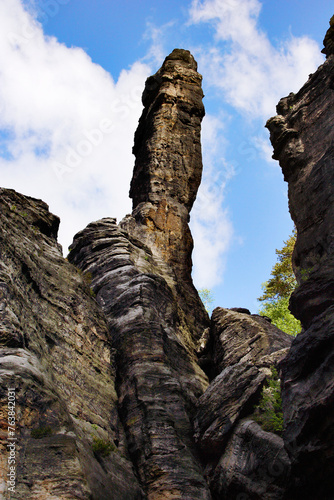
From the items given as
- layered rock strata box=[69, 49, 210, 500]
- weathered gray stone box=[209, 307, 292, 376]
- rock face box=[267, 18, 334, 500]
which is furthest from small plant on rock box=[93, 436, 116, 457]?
weathered gray stone box=[209, 307, 292, 376]

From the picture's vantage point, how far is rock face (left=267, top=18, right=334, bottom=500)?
34.6ft

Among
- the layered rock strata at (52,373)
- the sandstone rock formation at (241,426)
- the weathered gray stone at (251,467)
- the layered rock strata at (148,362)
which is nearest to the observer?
the layered rock strata at (52,373)

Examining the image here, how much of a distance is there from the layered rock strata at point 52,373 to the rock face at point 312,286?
187 inches

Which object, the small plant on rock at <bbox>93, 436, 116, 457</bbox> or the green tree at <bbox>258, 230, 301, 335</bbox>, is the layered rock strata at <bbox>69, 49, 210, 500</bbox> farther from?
the green tree at <bbox>258, 230, 301, 335</bbox>

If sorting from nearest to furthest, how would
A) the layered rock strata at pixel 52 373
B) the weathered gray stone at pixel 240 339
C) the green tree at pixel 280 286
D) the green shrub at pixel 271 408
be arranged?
the layered rock strata at pixel 52 373 < the green shrub at pixel 271 408 < the weathered gray stone at pixel 240 339 < the green tree at pixel 280 286

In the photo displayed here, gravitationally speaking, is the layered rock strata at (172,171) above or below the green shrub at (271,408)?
above

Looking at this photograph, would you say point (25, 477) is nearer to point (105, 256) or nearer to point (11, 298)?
point (11, 298)

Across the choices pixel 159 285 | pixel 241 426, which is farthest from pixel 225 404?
pixel 159 285

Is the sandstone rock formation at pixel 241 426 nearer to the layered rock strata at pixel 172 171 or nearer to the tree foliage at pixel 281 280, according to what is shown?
Answer: the layered rock strata at pixel 172 171

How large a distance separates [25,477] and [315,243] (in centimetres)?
1323

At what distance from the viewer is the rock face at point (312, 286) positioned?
1055 cm

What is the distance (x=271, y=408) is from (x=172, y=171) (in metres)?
21.1

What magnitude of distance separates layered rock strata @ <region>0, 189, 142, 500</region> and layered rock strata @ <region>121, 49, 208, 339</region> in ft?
24.6

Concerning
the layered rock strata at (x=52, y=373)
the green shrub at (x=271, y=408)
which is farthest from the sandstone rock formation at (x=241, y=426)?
the layered rock strata at (x=52, y=373)
